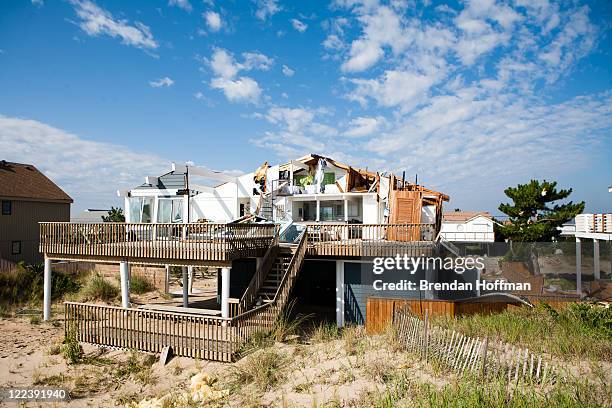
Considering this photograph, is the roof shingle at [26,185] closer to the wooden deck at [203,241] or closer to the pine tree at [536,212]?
the wooden deck at [203,241]

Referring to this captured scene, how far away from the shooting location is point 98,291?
18719 mm

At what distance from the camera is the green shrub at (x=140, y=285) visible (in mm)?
21094

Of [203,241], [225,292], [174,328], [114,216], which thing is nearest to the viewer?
[174,328]

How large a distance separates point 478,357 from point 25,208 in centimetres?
2989

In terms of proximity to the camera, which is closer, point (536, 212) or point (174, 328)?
point (174, 328)

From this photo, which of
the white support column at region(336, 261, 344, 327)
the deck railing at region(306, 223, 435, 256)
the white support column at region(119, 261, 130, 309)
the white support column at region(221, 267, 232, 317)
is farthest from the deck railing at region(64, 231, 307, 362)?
the white support column at region(336, 261, 344, 327)

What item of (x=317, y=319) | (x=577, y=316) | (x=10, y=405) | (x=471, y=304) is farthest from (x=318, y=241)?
(x=10, y=405)

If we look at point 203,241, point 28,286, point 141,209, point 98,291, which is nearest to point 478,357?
point 203,241

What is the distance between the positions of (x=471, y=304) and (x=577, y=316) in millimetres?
3127

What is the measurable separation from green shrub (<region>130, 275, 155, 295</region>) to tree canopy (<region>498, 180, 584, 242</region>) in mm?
23170

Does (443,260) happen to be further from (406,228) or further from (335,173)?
(335,173)

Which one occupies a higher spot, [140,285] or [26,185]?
[26,185]

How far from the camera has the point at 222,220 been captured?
23469 mm

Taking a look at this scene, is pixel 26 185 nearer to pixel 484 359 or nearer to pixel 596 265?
pixel 484 359
